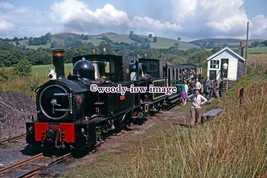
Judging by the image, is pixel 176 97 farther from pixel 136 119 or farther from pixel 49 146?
pixel 49 146

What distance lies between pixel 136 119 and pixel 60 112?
5955mm

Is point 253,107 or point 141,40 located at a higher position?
point 141,40

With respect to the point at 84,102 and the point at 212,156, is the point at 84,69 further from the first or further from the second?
the point at 212,156

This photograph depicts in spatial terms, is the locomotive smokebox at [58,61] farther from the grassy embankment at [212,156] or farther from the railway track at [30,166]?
the grassy embankment at [212,156]

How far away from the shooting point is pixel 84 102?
10258 millimetres

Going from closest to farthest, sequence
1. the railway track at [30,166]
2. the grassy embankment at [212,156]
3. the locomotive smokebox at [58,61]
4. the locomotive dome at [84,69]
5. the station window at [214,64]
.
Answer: the grassy embankment at [212,156] → the railway track at [30,166] → the locomotive smokebox at [58,61] → the locomotive dome at [84,69] → the station window at [214,64]

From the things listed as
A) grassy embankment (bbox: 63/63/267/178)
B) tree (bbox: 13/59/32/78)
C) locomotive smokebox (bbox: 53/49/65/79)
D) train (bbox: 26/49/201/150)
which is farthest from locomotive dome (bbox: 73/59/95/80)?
tree (bbox: 13/59/32/78)

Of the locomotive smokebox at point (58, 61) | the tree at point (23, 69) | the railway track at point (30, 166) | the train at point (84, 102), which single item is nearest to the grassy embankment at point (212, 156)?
the railway track at point (30, 166)

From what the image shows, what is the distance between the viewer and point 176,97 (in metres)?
22.4

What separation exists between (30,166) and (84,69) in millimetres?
3478

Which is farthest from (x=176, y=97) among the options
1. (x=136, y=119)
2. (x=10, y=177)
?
(x=10, y=177)

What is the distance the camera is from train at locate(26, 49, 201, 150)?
930 centimetres

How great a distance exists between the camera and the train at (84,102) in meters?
9.30

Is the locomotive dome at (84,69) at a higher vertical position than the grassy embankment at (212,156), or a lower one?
higher
